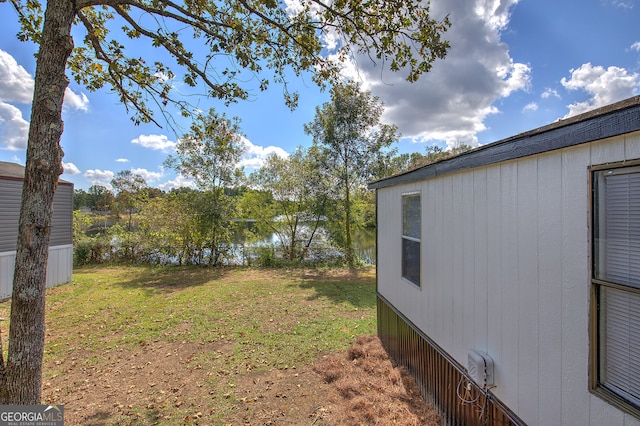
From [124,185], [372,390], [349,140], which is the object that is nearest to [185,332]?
[372,390]

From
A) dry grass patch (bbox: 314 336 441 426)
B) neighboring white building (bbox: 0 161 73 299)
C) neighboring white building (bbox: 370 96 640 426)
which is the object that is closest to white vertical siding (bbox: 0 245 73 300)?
neighboring white building (bbox: 0 161 73 299)

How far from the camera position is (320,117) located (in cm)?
1170

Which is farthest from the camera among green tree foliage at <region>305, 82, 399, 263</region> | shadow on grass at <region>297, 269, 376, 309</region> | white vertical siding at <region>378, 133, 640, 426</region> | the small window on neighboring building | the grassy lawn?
green tree foliage at <region>305, 82, 399, 263</region>

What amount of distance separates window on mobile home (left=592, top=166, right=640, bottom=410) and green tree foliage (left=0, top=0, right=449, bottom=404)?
9.64 ft

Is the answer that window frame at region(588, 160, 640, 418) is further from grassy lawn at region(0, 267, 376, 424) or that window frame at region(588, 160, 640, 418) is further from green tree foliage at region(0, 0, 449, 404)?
grassy lawn at region(0, 267, 376, 424)

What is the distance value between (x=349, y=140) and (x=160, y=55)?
8.05m

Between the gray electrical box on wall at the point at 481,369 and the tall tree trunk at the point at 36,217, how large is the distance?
11.7 feet

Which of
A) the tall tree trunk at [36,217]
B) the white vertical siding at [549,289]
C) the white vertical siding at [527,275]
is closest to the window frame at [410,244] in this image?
the white vertical siding at [527,275]

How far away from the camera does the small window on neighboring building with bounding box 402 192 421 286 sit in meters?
3.59

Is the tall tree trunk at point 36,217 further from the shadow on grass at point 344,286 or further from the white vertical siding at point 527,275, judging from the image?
the shadow on grass at point 344,286

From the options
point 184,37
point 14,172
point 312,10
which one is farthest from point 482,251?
point 14,172

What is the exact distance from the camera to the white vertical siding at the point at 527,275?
1491 millimetres

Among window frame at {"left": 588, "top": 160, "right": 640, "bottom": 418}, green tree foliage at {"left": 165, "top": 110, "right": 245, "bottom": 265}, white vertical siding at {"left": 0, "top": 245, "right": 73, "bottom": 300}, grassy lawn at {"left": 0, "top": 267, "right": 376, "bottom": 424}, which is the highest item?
green tree foliage at {"left": 165, "top": 110, "right": 245, "bottom": 265}

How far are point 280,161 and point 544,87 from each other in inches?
368
